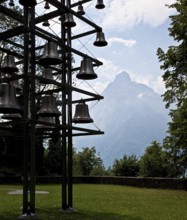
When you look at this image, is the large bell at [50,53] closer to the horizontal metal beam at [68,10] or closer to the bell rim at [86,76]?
the horizontal metal beam at [68,10]

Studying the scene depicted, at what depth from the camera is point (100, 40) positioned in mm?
10969

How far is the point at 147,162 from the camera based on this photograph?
80.8 feet

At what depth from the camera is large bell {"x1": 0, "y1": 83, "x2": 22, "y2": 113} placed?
329 inches

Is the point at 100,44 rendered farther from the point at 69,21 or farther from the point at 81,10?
the point at 81,10

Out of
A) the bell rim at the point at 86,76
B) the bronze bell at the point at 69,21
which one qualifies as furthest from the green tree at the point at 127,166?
the bronze bell at the point at 69,21

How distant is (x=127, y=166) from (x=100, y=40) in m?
18.0

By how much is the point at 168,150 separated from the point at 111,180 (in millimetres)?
5224

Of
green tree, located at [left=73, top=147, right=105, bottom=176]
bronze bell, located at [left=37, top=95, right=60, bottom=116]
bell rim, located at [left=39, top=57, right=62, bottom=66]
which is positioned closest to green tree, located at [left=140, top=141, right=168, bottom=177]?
green tree, located at [left=73, top=147, right=105, bottom=176]

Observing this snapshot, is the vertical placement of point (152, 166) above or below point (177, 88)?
below

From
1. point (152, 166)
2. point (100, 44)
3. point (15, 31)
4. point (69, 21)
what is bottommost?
point (152, 166)

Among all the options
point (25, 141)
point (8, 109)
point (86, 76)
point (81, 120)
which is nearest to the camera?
point (8, 109)

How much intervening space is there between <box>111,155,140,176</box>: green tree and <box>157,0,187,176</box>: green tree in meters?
6.97

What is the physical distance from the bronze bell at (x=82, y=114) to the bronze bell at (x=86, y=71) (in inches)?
29.9

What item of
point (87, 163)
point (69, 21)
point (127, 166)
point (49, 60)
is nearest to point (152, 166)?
point (127, 166)
